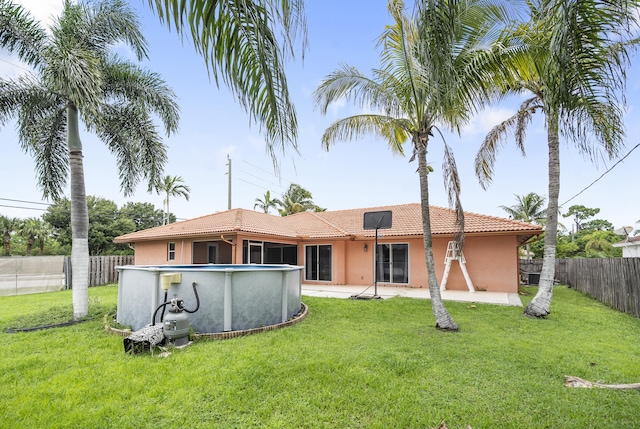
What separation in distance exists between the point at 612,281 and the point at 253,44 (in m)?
13.7

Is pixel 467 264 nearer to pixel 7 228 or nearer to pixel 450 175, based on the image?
pixel 450 175

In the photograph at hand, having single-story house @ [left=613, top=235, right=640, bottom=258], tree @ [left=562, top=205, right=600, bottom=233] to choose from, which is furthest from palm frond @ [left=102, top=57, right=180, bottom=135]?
tree @ [left=562, top=205, right=600, bottom=233]

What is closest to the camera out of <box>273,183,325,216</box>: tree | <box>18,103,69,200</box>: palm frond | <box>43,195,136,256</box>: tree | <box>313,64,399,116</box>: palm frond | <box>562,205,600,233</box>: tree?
<box>313,64,399,116</box>: palm frond

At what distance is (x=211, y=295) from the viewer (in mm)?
Result: 6664

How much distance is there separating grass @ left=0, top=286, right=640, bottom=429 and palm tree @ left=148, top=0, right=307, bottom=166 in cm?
315

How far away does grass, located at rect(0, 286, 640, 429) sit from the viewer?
355 cm

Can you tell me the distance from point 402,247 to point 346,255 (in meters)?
3.05

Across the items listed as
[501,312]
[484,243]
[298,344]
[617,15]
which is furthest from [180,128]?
[484,243]

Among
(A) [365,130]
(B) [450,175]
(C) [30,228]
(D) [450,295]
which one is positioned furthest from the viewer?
(C) [30,228]

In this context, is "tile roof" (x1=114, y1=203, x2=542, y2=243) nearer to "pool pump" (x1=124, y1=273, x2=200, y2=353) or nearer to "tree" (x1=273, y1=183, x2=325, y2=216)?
"pool pump" (x1=124, y1=273, x2=200, y2=353)

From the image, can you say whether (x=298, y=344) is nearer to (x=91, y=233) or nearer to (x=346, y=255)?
(x=346, y=255)

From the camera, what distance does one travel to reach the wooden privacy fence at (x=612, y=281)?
899 cm

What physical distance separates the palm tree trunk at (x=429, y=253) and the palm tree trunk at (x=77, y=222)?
8529 millimetres

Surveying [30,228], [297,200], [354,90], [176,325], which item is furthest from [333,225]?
[30,228]
